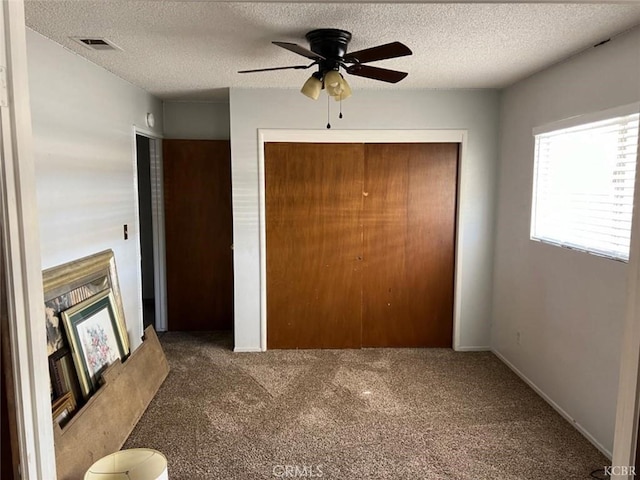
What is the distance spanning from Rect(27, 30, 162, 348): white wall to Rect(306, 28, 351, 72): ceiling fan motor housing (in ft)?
4.82

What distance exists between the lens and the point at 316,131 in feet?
12.8

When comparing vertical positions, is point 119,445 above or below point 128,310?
below

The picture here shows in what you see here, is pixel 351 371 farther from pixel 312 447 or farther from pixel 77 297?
pixel 77 297

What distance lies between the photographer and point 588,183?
276cm

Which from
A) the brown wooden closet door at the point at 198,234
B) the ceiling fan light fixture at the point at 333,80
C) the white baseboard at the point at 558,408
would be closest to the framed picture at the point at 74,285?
the brown wooden closet door at the point at 198,234

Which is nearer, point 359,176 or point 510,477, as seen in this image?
point 510,477

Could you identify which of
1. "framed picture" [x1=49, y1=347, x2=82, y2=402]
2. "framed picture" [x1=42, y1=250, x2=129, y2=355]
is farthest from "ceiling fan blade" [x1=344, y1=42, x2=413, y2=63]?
"framed picture" [x1=49, y1=347, x2=82, y2=402]

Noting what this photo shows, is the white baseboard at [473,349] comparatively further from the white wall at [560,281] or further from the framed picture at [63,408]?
the framed picture at [63,408]

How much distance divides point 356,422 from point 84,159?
2.44 m

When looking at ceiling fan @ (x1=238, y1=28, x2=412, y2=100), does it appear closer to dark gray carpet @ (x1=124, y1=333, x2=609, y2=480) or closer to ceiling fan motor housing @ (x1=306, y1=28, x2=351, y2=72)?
ceiling fan motor housing @ (x1=306, y1=28, x2=351, y2=72)

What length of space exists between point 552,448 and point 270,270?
251cm

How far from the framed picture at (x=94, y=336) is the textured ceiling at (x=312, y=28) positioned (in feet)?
5.18

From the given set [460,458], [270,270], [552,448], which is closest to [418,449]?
[460,458]

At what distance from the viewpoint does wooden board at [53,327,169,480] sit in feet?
6.93
